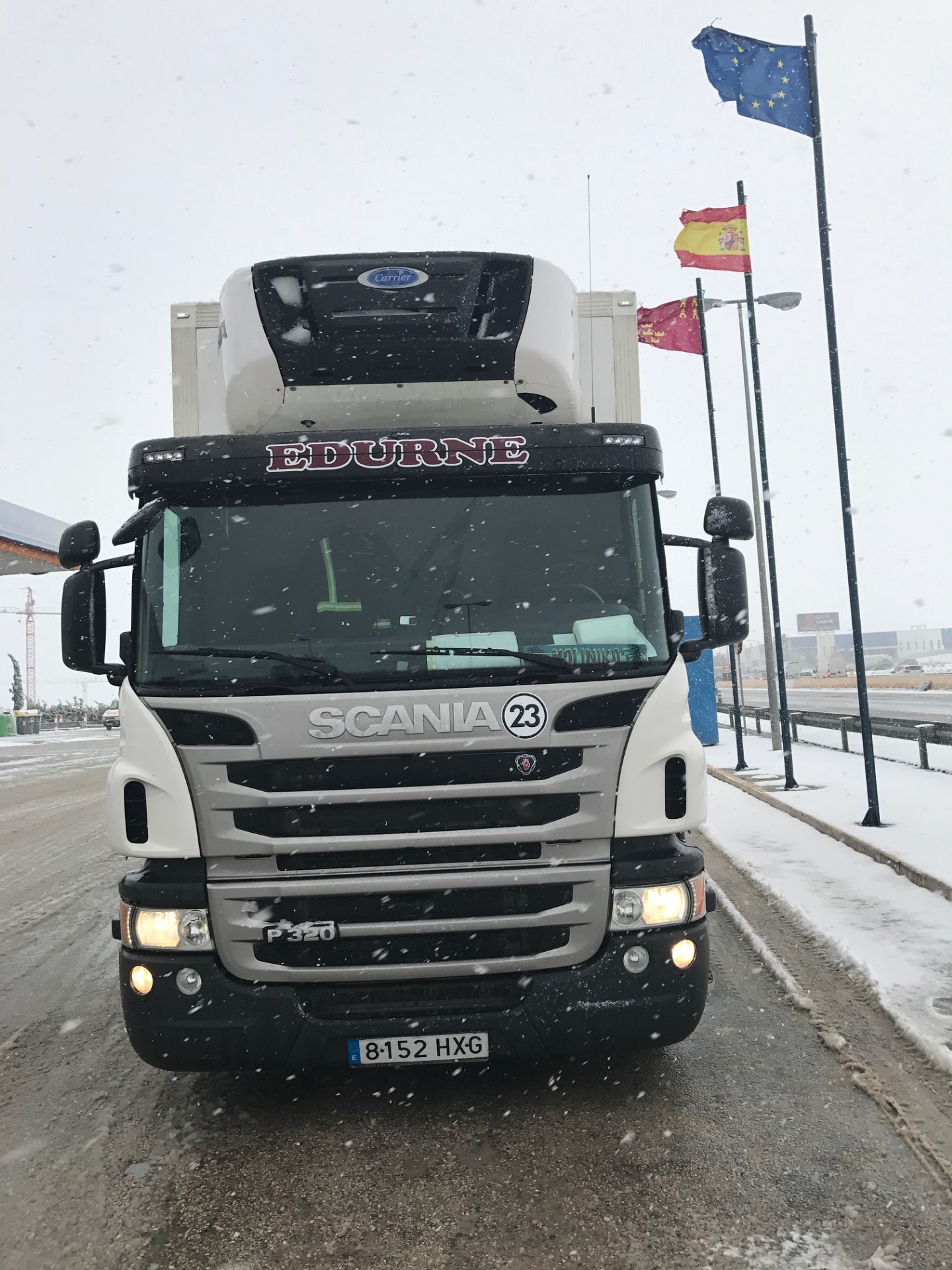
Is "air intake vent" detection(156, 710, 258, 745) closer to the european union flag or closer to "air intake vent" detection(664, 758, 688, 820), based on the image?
"air intake vent" detection(664, 758, 688, 820)

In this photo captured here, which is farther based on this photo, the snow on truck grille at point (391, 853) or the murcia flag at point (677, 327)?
the murcia flag at point (677, 327)

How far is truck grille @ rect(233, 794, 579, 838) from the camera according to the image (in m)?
3.69

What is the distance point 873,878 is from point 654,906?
470 cm

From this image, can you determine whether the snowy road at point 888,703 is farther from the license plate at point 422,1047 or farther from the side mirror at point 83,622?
the side mirror at point 83,622

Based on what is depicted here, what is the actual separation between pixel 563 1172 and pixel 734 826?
7.79 metres

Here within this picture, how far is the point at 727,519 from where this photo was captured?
14.8 ft

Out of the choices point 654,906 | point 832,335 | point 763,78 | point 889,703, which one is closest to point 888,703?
point 889,703

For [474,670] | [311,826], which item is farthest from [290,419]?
[311,826]

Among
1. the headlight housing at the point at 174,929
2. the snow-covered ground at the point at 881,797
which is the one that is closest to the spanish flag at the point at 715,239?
the snow-covered ground at the point at 881,797

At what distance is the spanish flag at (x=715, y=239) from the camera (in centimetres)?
1458

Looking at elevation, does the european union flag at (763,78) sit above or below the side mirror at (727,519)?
above

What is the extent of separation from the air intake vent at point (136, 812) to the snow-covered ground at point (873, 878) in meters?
3.22

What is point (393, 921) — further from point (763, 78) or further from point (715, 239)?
point (715, 239)

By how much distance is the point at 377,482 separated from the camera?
13.7 feet
